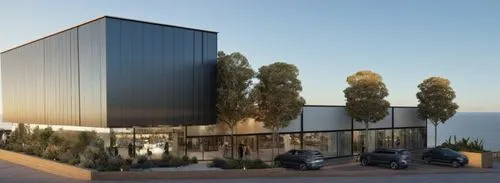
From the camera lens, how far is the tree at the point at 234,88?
114 feet

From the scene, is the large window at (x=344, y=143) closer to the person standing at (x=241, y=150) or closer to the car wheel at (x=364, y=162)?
the car wheel at (x=364, y=162)

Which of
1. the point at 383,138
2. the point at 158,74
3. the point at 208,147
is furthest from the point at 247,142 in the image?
the point at 383,138

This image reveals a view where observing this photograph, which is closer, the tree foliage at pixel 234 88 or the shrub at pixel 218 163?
the shrub at pixel 218 163

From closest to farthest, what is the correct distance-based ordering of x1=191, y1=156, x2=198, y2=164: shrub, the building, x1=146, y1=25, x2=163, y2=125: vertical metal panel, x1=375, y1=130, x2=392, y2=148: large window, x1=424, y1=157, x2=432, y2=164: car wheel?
the building → x1=191, y1=156, x2=198, y2=164: shrub → x1=146, y1=25, x2=163, y2=125: vertical metal panel → x1=424, y1=157, x2=432, y2=164: car wheel → x1=375, y1=130, x2=392, y2=148: large window

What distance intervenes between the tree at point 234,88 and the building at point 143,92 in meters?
1.14

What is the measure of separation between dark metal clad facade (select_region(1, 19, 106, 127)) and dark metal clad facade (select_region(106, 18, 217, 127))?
86 centimetres

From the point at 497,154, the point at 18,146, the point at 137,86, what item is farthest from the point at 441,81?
the point at 18,146

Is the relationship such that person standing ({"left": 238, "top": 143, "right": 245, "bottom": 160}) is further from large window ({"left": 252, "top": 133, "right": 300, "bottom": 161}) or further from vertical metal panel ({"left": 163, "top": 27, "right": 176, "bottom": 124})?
vertical metal panel ({"left": 163, "top": 27, "right": 176, "bottom": 124})

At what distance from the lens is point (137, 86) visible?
33.0 meters

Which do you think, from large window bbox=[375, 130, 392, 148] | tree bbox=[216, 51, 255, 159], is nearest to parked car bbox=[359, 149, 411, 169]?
tree bbox=[216, 51, 255, 159]

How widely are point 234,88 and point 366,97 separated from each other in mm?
13850

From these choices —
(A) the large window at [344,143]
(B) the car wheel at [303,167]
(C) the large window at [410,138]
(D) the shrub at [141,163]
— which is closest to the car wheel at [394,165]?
(B) the car wheel at [303,167]

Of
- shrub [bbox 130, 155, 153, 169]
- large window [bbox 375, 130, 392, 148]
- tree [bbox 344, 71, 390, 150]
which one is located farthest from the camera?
large window [bbox 375, 130, 392, 148]

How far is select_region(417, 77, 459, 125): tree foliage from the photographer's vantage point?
49.1 m
